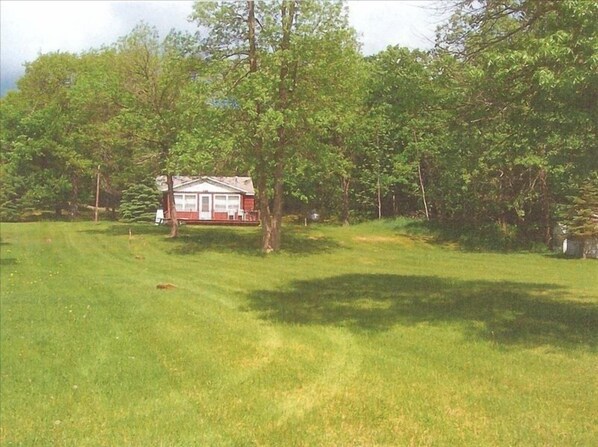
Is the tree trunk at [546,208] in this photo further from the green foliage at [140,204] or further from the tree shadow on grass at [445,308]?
the green foliage at [140,204]

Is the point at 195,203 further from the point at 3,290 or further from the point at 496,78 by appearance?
the point at 496,78

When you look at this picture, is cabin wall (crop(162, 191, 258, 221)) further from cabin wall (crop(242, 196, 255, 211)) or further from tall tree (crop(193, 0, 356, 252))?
tall tree (crop(193, 0, 356, 252))

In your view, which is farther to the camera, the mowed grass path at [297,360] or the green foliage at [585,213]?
the green foliage at [585,213]

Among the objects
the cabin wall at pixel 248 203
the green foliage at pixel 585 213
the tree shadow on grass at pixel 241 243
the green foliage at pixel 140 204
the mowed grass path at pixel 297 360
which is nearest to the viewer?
the mowed grass path at pixel 297 360

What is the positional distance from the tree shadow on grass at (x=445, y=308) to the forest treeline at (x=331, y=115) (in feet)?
7.76

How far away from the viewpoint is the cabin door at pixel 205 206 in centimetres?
5203

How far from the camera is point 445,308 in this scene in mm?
12531

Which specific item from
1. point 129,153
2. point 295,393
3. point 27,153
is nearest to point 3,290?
point 295,393

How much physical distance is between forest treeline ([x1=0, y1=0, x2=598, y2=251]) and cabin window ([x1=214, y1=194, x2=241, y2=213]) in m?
3.84

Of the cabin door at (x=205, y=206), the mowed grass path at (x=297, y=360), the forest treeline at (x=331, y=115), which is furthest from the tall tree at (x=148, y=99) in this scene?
the cabin door at (x=205, y=206)

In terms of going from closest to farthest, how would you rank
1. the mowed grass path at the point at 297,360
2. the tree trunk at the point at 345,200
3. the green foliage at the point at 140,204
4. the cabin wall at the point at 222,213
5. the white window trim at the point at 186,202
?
1. the mowed grass path at the point at 297,360
2. the tree trunk at the point at 345,200
3. the green foliage at the point at 140,204
4. the cabin wall at the point at 222,213
5. the white window trim at the point at 186,202

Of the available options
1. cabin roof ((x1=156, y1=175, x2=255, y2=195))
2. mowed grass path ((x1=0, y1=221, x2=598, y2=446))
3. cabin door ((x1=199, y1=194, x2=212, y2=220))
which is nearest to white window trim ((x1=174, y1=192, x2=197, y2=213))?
cabin door ((x1=199, y1=194, x2=212, y2=220))

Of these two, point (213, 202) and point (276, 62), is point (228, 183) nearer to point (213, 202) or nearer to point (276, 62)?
point (213, 202)

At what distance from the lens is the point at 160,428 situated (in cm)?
603
